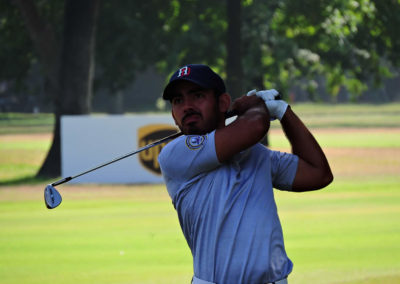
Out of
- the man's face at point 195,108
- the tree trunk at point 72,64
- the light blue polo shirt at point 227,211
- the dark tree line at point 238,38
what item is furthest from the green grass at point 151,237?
the dark tree line at point 238,38

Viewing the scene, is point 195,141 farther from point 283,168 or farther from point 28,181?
point 28,181

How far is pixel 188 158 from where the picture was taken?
3916mm

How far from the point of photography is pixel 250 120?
12.8 feet

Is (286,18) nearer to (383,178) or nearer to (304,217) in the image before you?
(383,178)

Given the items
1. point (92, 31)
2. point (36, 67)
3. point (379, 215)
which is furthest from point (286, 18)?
point (36, 67)

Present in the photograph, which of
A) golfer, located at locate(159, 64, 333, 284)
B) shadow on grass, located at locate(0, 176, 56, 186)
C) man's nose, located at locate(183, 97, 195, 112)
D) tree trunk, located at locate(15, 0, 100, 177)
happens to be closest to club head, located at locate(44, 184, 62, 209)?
golfer, located at locate(159, 64, 333, 284)

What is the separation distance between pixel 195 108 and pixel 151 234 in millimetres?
8689

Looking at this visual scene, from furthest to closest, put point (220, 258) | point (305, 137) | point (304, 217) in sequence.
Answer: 1. point (304, 217)
2. point (305, 137)
3. point (220, 258)

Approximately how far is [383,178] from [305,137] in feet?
57.1

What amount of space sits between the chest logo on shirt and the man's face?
48 millimetres

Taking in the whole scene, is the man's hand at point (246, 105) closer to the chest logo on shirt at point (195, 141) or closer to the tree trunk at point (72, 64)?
the chest logo on shirt at point (195, 141)

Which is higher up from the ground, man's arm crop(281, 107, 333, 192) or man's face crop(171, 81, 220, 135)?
man's face crop(171, 81, 220, 135)

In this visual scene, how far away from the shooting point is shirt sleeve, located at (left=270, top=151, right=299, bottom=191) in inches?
164

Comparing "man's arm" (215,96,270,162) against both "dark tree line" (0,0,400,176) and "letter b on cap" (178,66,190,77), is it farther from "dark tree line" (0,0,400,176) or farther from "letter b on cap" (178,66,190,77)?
"dark tree line" (0,0,400,176)
